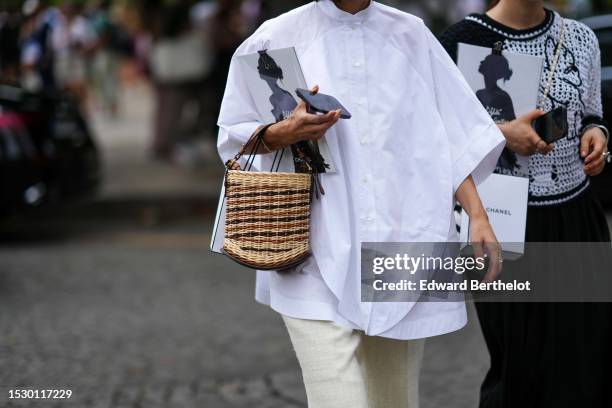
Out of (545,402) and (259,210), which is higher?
(259,210)

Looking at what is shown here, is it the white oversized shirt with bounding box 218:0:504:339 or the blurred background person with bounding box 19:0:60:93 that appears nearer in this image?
the white oversized shirt with bounding box 218:0:504:339

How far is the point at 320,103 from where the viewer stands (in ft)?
10.4

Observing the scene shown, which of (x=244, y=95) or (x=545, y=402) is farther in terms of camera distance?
(x=545, y=402)

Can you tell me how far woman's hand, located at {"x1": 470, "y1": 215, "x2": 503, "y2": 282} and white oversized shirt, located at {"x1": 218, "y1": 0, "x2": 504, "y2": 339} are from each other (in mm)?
66

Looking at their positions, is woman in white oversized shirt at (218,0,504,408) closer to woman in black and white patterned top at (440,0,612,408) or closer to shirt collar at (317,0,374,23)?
shirt collar at (317,0,374,23)

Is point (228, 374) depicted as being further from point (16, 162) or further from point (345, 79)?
point (16, 162)

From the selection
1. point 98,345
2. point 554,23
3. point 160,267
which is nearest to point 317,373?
point 554,23

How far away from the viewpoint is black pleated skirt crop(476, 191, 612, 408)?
393 centimetres

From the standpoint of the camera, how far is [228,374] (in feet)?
19.5

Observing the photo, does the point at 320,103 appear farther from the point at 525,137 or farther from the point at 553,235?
the point at 553,235

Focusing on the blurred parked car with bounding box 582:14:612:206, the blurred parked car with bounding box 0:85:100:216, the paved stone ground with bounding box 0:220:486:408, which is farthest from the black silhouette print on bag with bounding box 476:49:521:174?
the blurred parked car with bounding box 0:85:100:216

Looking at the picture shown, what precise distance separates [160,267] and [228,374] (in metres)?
3.09

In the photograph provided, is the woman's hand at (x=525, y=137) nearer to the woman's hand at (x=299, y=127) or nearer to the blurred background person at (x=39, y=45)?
the woman's hand at (x=299, y=127)

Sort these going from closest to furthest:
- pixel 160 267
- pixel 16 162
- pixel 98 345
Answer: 1. pixel 98 345
2. pixel 160 267
3. pixel 16 162
